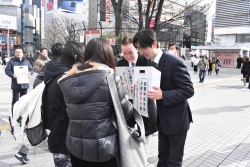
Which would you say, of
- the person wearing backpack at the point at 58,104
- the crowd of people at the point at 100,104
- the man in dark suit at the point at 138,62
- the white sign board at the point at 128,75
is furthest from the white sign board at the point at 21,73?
the white sign board at the point at 128,75

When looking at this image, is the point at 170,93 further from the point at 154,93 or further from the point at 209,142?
the point at 209,142

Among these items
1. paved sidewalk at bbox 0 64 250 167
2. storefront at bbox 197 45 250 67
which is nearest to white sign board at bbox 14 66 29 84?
paved sidewalk at bbox 0 64 250 167

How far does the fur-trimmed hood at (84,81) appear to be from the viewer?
1.71 m

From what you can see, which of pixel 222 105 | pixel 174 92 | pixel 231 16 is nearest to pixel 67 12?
pixel 231 16

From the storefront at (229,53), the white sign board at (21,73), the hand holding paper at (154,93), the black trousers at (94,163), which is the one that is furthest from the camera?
the storefront at (229,53)

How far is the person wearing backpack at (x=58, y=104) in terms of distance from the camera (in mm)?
2297

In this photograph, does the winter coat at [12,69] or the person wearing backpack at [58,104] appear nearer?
the person wearing backpack at [58,104]

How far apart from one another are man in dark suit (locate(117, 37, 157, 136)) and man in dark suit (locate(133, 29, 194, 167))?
0.08 m

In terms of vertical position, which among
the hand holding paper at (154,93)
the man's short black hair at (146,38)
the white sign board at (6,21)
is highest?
the white sign board at (6,21)

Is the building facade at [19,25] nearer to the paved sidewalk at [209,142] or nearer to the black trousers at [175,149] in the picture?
the paved sidewalk at [209,142]

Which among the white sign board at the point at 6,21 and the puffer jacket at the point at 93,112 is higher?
the white sign board at the point at 6,21

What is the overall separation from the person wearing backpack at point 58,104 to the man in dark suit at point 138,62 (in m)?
0.68

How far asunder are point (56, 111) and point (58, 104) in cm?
8

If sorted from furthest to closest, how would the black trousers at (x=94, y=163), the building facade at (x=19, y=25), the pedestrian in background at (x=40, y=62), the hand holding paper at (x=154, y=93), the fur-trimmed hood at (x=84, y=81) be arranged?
the building facade at (x=19, y=25) → the pedestrian in background at (x=40, y=62) → the hand holding paper at (x=154, y=93) → the black trousers at (x=94, y=163) → the fur-trimmed hood at (x=84, y=81)
